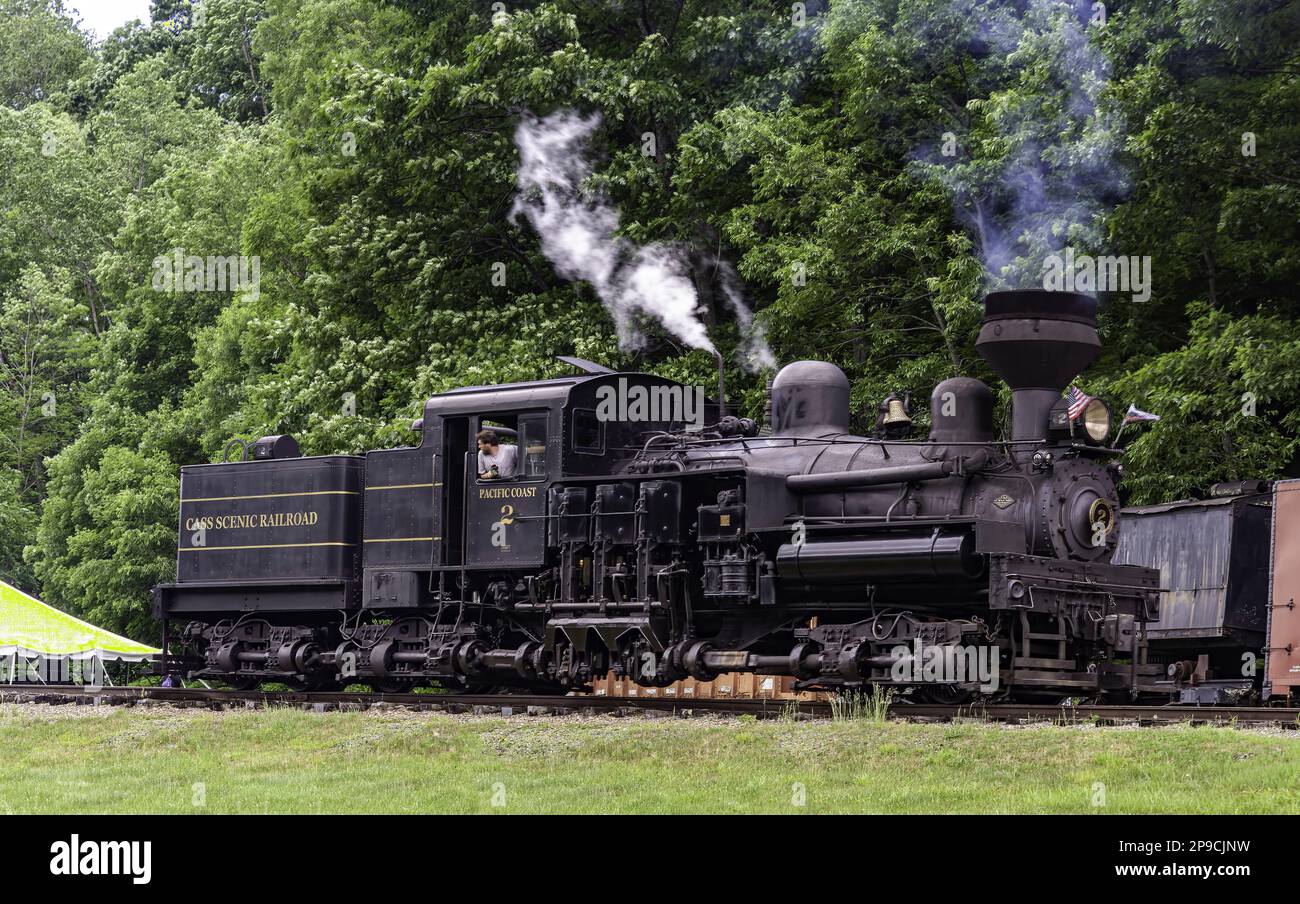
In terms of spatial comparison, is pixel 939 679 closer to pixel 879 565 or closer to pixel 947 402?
pixel 879 565

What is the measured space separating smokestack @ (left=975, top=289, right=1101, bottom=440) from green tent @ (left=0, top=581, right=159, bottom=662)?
1482cm

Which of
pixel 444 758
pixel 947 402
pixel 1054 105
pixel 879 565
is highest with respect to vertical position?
pixel 1054 105

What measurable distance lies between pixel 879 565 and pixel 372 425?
569 inches

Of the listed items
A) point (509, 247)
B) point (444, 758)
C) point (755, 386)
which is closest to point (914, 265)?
point (755, 386)

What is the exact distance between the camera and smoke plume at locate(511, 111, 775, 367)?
93.0 feet

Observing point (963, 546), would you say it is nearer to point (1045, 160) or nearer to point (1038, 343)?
point (1038, 343)

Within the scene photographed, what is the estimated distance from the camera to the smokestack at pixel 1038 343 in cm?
1606

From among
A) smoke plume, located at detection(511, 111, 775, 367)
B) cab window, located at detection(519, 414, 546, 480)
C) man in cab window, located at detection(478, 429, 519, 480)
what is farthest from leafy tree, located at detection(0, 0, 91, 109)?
cab window, located at detection(519, 414, 546, 480)

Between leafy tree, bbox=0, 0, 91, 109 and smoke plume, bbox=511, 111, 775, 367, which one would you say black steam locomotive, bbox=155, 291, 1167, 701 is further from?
leafy tree, bbox=0, 0, 91, 109

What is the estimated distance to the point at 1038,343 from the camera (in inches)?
631

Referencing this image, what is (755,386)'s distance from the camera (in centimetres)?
2791

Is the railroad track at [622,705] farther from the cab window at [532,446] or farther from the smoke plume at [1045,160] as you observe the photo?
the smoke plume at [1045,160]

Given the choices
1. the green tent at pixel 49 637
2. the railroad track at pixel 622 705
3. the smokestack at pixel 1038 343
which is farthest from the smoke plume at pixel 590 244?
the smokestack at pixel 1038 343

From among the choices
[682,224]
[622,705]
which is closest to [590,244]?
[682,224]
